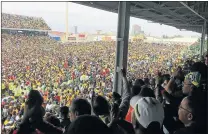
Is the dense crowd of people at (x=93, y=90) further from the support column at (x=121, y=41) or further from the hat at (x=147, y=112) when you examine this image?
the support column at (x=121, y=41)

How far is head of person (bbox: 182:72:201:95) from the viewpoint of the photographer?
7.07 feet

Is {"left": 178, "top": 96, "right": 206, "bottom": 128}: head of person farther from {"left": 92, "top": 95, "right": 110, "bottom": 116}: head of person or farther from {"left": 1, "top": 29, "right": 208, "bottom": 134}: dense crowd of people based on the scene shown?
{"left": 92, "top": 95, "right": 110, "bottom": 116}: head of person

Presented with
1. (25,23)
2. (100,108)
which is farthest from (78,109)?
(25,23)

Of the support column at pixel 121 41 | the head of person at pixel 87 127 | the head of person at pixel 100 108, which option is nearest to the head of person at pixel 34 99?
the head of person at pixel 100 108

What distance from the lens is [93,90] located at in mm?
2648

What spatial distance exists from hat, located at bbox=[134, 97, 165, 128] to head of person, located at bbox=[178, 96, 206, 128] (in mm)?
267

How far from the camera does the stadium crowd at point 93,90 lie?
4.40ft

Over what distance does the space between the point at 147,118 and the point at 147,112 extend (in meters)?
0.03

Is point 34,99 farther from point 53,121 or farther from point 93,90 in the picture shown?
point 93,90

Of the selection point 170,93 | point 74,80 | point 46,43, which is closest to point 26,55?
point 46,43

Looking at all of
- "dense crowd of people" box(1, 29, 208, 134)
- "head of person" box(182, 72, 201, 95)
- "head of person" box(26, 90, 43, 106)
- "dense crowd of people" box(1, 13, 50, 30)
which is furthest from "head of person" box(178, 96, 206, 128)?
"dense crowd of people" box(1, 13, 50, 30)

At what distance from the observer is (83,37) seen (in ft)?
34.2

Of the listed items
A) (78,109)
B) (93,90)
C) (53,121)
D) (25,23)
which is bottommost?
(53,121)

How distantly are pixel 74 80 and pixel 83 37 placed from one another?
6.51ft
